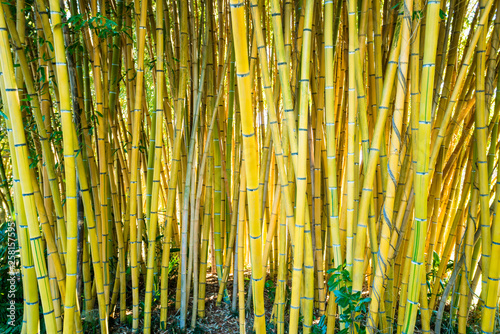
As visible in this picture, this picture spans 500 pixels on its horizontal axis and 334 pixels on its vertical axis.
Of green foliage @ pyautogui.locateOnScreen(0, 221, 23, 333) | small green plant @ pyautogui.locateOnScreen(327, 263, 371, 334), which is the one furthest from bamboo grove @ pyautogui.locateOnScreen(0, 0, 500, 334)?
green foliage @ pyautogui.locateOnScreen(0, 221, 23, 333)

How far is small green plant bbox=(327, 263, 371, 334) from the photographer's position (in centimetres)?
129

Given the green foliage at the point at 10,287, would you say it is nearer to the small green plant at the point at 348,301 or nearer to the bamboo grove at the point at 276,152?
the bamboo grove at the point at 276,152

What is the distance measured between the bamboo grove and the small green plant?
3 cm

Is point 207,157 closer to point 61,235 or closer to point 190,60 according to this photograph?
point 190,60

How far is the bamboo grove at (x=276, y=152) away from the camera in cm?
118

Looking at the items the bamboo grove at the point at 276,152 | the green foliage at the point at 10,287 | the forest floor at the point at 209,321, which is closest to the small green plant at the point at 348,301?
the bamboo grove at the point at 276,152

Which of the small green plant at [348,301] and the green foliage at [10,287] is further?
the green foliage at [10,287]

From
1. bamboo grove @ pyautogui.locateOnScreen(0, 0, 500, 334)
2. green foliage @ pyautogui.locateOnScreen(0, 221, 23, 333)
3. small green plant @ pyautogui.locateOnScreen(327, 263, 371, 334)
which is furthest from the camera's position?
green foliage @ pyautogui.locateOnScreen(0, 221, 23, 333)

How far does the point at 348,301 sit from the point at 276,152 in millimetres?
704

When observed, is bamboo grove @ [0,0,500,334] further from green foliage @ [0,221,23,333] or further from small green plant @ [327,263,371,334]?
green foliage @ [0,221,23,333]

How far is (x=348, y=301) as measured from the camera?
1288 mm

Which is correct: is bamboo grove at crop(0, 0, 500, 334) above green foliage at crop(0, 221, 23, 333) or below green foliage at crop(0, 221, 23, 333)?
above

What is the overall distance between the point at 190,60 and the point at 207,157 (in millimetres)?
669

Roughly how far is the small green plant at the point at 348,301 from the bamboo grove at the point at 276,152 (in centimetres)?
3
